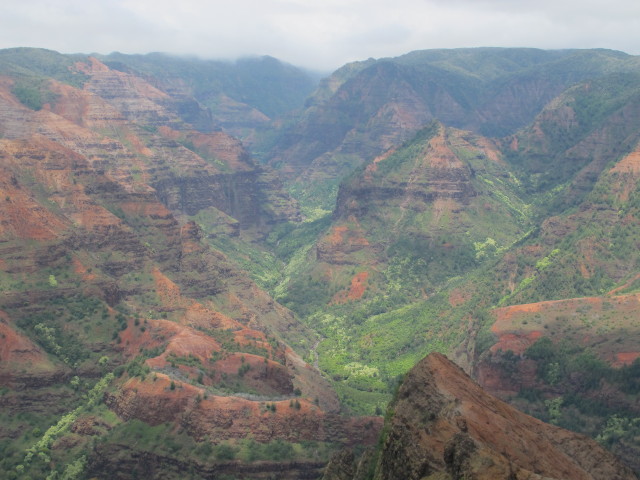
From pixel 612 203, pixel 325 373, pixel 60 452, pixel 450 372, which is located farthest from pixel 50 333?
pixel 612 203

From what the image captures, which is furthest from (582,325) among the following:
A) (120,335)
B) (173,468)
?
(120,335)

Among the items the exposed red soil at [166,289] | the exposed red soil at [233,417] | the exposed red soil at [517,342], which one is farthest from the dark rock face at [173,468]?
the exposed red soil at [166,289]

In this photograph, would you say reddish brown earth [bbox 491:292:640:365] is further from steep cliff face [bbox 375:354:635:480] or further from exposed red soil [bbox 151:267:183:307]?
steep cliff face [bbox 375:354:635:480]

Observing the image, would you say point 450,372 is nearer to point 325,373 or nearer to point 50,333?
point 50,333

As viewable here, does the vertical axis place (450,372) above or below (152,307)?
above

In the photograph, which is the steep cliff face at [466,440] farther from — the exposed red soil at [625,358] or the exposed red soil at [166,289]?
the exposed red soil at [166,289]

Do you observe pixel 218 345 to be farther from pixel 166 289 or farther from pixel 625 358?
pixel 625 358

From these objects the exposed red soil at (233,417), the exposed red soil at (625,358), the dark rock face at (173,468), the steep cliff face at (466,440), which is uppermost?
the steep cliff face at (466,440)

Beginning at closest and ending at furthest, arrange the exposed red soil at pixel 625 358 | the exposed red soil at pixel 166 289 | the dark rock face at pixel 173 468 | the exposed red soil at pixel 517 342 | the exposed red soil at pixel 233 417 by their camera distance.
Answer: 1. the dark rock face at pixel 173 468
2. the exposed red soil at pixel 233 417
3. the exposed red soil at pixel 625 358
4. the exposed red soil at pixel 517 342
5. the exposed red soil at pixel 166 289
